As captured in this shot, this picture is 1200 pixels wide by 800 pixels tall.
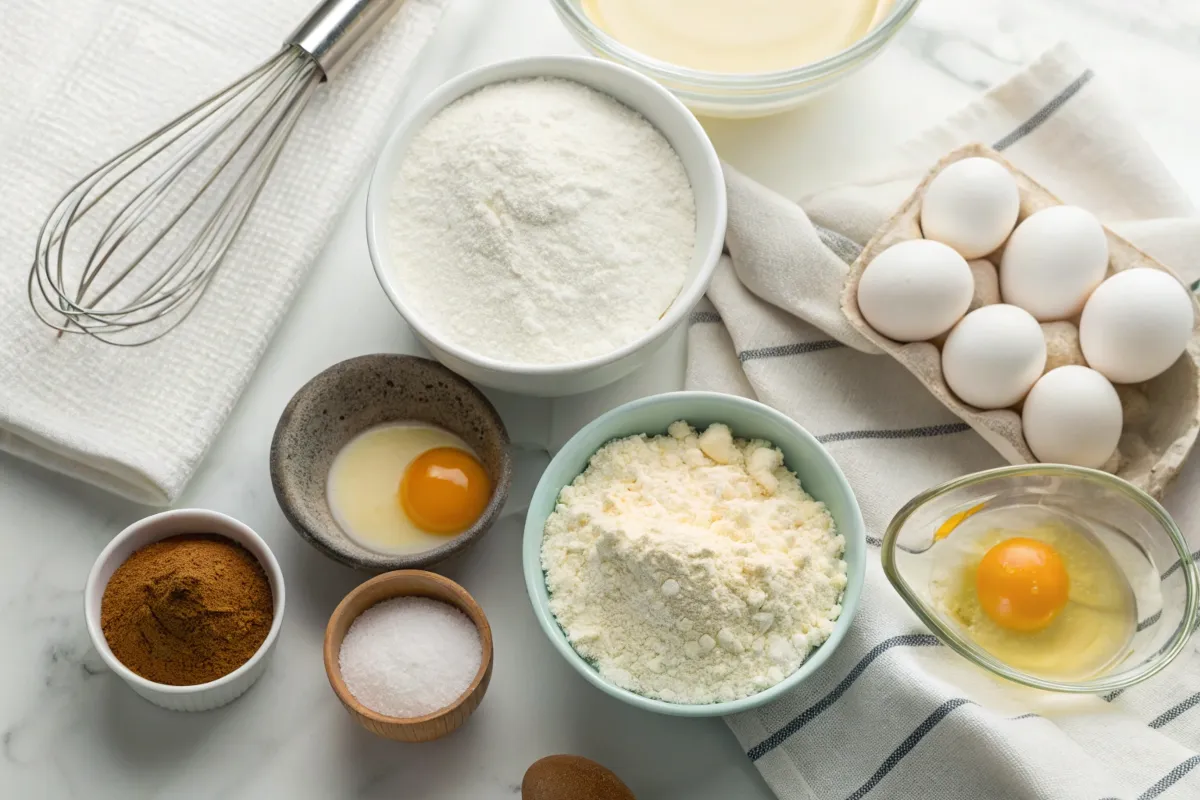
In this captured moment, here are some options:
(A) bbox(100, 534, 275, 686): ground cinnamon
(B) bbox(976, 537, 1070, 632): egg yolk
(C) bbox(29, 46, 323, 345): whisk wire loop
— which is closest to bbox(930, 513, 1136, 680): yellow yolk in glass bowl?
(B) bbox(976, 537, 1070, 632): egg yolk

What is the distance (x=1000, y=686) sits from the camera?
3.93 feet

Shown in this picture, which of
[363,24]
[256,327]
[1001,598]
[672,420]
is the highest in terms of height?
[363,24]

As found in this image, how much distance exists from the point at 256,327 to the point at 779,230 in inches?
23.5

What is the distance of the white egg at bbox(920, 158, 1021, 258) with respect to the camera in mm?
1236

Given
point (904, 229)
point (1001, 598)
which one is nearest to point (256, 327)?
point (904, 229)

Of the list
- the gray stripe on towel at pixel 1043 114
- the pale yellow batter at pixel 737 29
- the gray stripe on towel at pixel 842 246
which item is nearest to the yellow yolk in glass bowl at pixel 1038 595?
the gray stripe on towel at pixel 842 246

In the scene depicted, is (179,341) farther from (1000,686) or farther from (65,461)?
(1000,686)

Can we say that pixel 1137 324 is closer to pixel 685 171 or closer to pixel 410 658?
pixel 685 171

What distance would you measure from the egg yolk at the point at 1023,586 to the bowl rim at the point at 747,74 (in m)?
0.56

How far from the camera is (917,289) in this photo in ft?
3.95

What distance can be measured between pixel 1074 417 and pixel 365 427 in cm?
75

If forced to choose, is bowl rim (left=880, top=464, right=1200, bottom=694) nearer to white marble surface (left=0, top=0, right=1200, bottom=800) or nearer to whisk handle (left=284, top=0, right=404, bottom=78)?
white marble surface (left=0, top=0, right=1200, bottom=800)

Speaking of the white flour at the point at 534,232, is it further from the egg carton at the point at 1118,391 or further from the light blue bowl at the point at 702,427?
the egg carton at the point at 1118,391

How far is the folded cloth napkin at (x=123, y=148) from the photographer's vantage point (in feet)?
4.13
